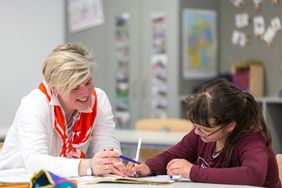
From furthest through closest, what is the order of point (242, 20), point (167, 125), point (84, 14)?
point (84, 14) < point (242, 20) < point (167, 125)

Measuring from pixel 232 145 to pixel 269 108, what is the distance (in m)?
3.13

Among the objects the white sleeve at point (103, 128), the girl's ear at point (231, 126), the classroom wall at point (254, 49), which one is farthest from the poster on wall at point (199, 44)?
the girl's ear at point (231, 126)

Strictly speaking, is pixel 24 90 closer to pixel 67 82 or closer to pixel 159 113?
pixel 159 113

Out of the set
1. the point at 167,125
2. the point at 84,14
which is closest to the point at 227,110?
the point at 167,125

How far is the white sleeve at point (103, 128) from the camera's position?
8.77ft

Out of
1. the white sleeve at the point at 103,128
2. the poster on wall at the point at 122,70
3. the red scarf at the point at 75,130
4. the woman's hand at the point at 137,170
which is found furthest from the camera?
the poster on wall at the point at 122,70

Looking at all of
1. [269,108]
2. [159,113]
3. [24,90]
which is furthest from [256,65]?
[24,90]

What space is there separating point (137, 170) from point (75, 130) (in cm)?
40

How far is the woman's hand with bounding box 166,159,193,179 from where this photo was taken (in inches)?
83.6

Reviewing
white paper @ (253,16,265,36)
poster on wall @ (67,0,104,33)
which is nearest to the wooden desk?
white paper @ (253,16,265,36)

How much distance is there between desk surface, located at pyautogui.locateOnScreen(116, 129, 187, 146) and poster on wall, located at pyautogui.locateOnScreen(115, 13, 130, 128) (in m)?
1.78

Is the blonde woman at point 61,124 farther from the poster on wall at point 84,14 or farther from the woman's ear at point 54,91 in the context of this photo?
the poster on wall at point 84,14

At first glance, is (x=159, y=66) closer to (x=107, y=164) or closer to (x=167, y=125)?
(x=167, y=125)

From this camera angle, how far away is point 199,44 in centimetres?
595
